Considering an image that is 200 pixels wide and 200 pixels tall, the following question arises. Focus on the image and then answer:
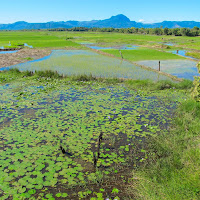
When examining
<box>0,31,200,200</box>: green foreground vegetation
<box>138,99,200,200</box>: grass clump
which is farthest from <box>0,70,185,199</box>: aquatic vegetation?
<box>138,99,200,200</box>: grass clump

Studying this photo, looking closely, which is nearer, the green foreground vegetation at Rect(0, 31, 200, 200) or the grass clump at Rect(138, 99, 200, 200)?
the grass clump at Rect(138, 99, 200, 200)

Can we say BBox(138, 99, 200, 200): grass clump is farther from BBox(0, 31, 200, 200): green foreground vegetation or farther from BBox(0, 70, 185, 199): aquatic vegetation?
BBox(0, 70, 185, 199): aquatic vegetation

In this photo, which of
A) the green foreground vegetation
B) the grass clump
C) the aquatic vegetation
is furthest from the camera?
the aquatic vegetation

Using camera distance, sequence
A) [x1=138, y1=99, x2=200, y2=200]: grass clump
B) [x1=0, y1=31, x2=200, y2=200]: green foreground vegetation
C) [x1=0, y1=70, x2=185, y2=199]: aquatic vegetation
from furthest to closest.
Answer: [x1=0, y1=70, x2=185, y2=199]: aquatic vegetation → [x1=0, y1=31, x2=200, y2=200]: green foreground vegetation → [x1=138, y1=99, x2=200, y2=200]: grass clump

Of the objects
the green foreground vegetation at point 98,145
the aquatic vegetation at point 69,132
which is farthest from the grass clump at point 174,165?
the aquatic vegetation at point 69,132

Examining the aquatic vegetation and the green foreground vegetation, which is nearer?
the green foreground vegetation

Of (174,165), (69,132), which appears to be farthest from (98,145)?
(174,165)
